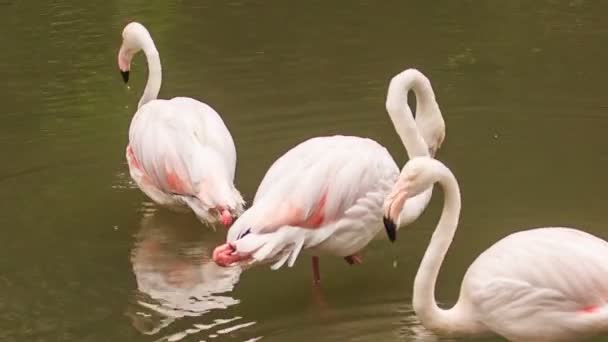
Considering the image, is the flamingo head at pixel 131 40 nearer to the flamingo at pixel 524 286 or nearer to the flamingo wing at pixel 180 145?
the flamingo wing at pixel 180 145

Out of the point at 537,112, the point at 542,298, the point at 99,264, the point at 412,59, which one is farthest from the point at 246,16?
the point at 542,298

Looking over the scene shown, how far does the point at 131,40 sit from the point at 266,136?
105 centimetres

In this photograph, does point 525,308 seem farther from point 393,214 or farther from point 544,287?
point 393,214

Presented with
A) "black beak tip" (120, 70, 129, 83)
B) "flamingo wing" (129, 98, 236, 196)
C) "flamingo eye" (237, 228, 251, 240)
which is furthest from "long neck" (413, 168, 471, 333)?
"black beak tip" (120, 70, 129, 83)

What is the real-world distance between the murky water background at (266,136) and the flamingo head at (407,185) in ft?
2.20

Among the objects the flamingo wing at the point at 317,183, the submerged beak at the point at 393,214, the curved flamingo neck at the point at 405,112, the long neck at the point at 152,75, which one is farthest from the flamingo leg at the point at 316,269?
the long neck at the point at 152,75

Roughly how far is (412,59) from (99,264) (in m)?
3.88

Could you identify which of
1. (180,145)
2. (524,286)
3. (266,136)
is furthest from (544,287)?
(266,136)

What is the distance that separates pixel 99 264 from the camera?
551 cm

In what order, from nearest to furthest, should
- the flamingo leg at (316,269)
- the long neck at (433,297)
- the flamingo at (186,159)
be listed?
1. the long neck at (433,297)
2. the flamingo leg at (316,269)
3. the flamingo at (186,159)

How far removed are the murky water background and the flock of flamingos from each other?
0.31 m

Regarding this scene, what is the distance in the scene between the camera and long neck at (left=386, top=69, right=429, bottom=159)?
5.16 metres

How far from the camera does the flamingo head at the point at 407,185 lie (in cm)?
407

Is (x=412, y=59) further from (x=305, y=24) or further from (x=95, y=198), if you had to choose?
(x=95, y=198)
